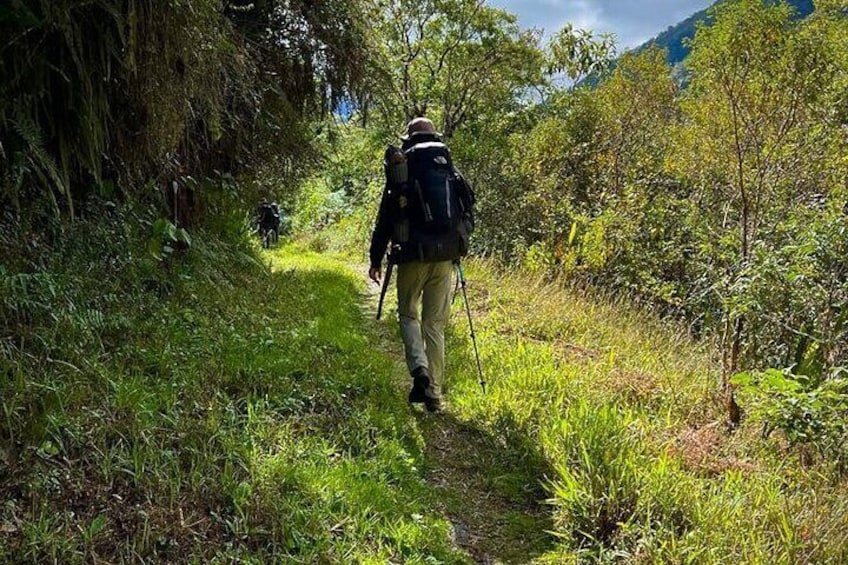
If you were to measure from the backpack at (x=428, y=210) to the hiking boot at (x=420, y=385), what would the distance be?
2.86 ft

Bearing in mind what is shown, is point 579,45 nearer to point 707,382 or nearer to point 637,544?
point 707,382

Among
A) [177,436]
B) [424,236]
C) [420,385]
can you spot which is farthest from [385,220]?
[177,436]

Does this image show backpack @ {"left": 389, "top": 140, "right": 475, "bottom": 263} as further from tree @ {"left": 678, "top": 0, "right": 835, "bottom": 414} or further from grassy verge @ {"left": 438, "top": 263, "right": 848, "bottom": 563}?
tree @ {"left": 678, "top": 0, "right": 835, "bottom": 414}

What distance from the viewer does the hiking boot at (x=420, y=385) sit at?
456cm

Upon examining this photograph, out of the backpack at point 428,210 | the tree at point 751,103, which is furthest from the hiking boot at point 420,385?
the tree at point 751,103

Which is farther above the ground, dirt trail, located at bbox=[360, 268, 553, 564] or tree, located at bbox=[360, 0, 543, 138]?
tree, located at bbox=[360, 0, 543, 138]

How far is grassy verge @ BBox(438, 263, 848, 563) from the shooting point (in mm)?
2777

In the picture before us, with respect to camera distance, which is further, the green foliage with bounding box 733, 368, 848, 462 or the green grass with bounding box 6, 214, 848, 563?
the green foliage with bounding box 733, 368, 848, 462

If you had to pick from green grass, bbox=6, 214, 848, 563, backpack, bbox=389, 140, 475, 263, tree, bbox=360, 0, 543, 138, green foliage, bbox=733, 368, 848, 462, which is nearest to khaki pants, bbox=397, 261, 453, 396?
backpack, bbox=389, 140, 475, 263

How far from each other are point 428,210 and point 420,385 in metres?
1.35

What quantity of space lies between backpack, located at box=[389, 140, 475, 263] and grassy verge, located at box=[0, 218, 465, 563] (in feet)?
3.82

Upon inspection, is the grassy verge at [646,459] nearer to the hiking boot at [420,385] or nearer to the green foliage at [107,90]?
the hiking boot at [420,385]

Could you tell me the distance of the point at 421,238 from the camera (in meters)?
4.47

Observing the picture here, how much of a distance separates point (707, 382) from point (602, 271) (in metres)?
5.25
